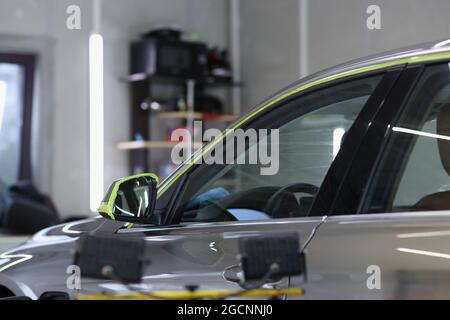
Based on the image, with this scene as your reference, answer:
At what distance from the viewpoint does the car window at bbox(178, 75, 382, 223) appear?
1350mm

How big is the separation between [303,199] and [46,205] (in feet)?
18.0

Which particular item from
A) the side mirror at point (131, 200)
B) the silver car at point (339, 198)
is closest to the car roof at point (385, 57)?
the silver car at point (339, 198)

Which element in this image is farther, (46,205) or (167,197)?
(46,205)

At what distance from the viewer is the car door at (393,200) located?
1.09 metres

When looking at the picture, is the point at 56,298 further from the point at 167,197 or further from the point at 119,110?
the point at 119,110

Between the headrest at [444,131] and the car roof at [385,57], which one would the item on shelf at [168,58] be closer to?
the car roof at [385,57]

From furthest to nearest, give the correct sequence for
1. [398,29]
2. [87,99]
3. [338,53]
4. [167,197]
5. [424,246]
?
[87,99]
[338,53]
[398,29]
[167,197]
[424,246]

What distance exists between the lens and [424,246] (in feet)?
3.49

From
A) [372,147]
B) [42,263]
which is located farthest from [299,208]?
[42,263]

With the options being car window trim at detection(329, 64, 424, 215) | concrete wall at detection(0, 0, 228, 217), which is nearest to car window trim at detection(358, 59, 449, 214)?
car window trim at detection(329, 64, 424, 215)

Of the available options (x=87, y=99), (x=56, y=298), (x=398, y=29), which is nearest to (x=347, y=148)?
A: (x=56, y=298)

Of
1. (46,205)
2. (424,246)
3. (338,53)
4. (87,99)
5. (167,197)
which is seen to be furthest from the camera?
(87,99)

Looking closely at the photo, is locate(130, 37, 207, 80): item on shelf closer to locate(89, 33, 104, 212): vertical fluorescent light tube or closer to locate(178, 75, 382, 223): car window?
locate(89, 33, 104, 212): vertical fluorescent light tube

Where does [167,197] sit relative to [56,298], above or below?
above
